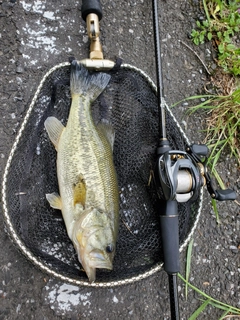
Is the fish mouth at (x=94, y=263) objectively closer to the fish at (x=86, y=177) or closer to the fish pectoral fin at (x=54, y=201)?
the fish at (x=86, y=177)

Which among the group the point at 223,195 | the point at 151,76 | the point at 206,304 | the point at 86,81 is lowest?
the point at 206,304

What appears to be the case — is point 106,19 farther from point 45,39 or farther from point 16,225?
point 16,225

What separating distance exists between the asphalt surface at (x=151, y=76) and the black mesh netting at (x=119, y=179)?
0.24 metres

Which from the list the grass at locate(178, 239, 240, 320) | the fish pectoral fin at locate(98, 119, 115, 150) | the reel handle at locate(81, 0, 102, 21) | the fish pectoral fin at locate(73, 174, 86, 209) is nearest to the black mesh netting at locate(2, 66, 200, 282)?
the fish pectoral fin at locate(98, 119, 115, 150)

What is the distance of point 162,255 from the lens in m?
2.45

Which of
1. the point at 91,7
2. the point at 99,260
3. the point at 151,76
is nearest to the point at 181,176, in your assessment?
the point at 99,260

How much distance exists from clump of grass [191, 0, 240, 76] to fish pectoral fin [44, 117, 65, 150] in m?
1.47

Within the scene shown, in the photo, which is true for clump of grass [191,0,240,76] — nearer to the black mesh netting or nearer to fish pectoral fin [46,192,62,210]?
the black mesh netting

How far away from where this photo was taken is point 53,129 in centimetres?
256

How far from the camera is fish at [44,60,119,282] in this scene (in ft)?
7.89

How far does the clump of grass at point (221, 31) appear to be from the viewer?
3369 mm

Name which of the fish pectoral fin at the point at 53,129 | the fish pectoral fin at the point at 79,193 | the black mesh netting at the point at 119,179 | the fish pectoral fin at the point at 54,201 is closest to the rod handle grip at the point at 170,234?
→ the black mesh netting at the point at 119,179

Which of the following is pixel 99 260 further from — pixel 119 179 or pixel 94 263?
pixel 119 179

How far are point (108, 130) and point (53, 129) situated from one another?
35 cm
